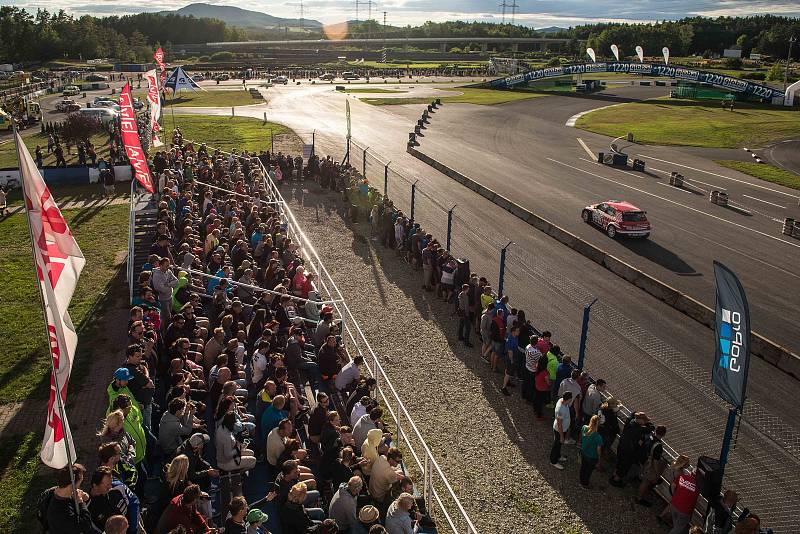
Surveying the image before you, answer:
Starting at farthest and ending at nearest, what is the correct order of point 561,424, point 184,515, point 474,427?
1. point 474,427
2. point 561,424
3. point 184,515

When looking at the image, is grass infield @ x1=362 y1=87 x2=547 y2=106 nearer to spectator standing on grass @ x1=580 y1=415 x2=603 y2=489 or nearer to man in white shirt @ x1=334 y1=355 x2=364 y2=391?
man in white shirt @ x1=334 y1=355 x2=364 y2=391

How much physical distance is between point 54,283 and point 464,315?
1045 cm

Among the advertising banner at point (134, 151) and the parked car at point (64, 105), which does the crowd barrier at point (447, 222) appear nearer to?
the advertising banner at point (134, 151)

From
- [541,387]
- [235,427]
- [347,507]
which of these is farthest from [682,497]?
[235,427]

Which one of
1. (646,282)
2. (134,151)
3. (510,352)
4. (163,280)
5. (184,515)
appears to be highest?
(134,151)

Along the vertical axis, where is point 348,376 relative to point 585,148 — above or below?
above

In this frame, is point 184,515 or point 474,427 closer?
point 184,515

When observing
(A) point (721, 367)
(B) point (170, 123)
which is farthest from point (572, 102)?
(A) point (721, 367)

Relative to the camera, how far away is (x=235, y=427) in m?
9.66

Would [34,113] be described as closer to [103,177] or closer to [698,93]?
[103,177]

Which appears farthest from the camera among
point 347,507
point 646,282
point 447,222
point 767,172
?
point 767,172

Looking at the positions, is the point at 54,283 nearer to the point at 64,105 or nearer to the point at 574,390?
the point at 574,390

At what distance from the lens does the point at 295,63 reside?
15975 cm

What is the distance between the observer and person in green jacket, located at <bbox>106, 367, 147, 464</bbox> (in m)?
8.93
